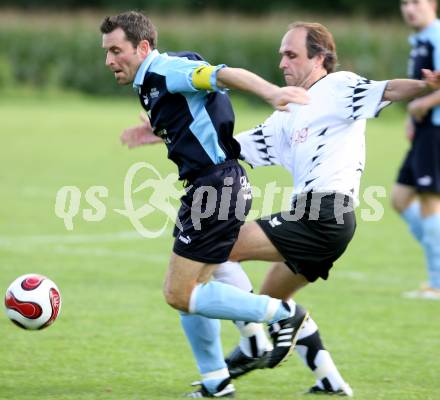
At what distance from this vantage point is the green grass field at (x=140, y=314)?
253 inches

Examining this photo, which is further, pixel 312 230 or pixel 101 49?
pixel 101 49

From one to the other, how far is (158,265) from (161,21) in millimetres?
31960

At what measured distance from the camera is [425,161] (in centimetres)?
927

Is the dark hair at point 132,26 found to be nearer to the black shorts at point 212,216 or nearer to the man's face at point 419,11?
the black shorts at point 212,216

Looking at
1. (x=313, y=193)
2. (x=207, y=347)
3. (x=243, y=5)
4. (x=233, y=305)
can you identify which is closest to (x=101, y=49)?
(x=243, y=5)

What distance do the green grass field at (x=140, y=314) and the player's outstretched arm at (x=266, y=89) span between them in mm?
1835

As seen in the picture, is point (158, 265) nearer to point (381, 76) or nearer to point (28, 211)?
point (28, 211)

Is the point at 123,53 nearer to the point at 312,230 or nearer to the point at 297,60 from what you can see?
the point at 297,60

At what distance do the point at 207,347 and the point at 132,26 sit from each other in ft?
5.88

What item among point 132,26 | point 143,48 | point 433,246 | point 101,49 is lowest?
point 433,246

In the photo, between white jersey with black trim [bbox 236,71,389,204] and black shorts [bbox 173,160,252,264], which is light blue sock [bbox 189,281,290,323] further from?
white jersey with black trim [bbox 236,71,389,204]

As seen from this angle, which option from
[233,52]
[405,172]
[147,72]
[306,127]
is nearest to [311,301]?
[405,172]

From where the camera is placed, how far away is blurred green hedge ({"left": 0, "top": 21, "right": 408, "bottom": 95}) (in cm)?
3616

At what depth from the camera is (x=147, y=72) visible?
19.1 feet
